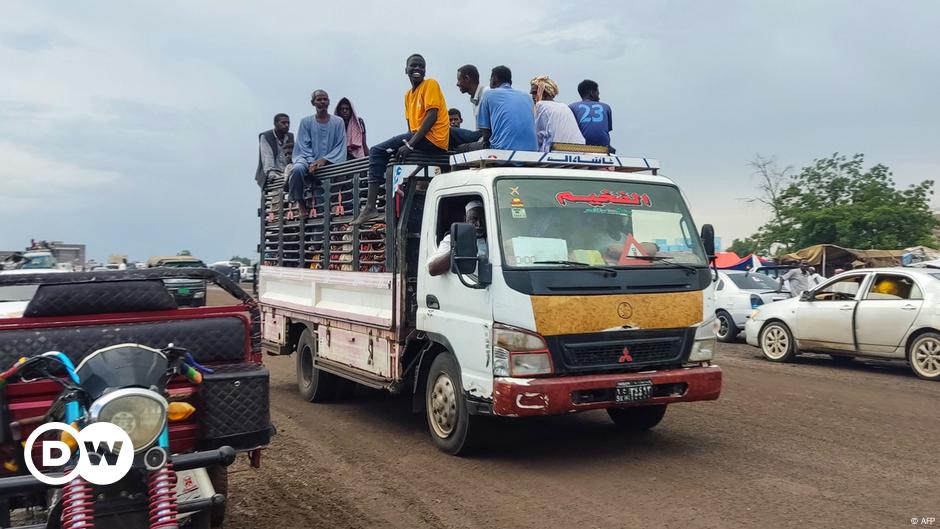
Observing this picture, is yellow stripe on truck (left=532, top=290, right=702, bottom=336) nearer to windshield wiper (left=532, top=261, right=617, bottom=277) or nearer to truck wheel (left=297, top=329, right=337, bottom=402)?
windshield wiper (left=532, top=261, right=617, bottom=277)

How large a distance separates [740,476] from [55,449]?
467 centimetres

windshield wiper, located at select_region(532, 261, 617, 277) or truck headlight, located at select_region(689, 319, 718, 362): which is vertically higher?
windshield wiper, located at select_region(532, 261, 617, 277)

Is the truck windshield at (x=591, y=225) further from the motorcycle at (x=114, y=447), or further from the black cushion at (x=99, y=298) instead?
the motorcycle at (x=114, y=447)

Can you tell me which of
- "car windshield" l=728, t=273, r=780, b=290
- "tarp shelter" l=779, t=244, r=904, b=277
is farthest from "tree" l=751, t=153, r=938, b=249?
"car windshield" l=728, t=273, r=780, b=290

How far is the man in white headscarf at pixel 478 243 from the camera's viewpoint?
6578 mm

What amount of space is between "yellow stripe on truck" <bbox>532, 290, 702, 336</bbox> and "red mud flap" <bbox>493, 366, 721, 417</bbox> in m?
0.38

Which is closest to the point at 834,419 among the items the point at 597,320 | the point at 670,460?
the point at 670,460

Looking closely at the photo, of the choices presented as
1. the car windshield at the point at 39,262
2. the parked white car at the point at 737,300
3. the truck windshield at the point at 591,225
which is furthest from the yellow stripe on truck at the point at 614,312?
the car windshield at the point at 39,262

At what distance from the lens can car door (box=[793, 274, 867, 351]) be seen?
12.1m

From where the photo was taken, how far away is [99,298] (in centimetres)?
438

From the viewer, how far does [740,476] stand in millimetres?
5973

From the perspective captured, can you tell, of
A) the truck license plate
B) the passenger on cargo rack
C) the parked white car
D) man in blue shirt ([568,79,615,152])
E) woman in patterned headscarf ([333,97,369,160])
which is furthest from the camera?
the parked white car

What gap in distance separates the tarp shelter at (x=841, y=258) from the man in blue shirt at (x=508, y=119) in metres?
21.8

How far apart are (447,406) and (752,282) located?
12.6m
